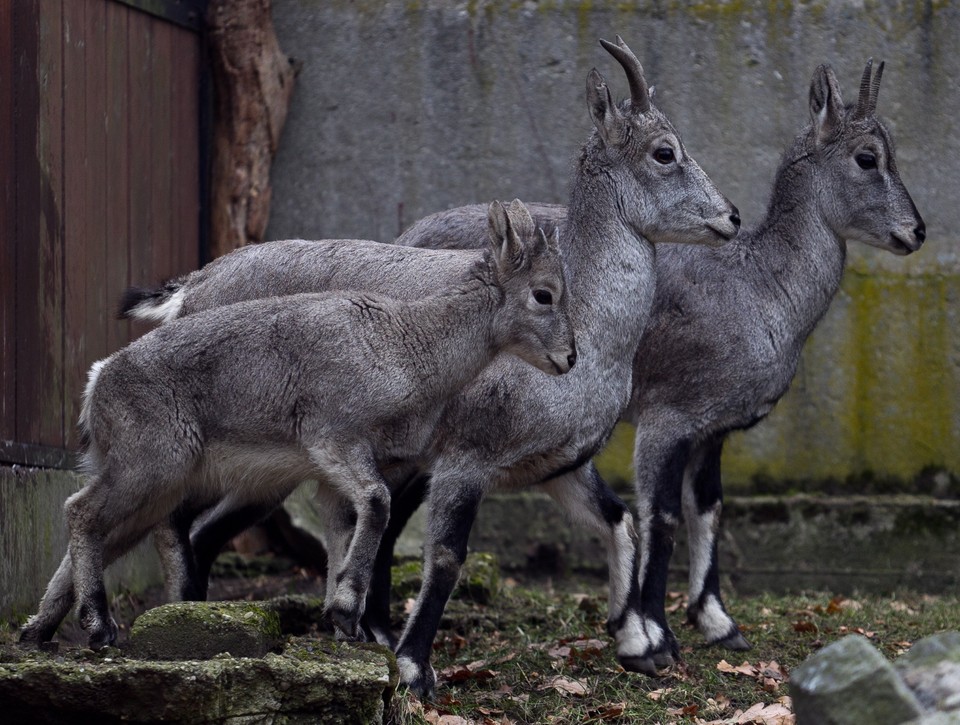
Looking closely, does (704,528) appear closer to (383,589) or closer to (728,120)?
(383,589)

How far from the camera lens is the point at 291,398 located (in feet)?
19.9

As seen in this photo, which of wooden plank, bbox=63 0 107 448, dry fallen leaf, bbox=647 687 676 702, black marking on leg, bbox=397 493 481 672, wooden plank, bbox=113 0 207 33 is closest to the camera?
dry fallen leaf, bbox=647 687 676 702

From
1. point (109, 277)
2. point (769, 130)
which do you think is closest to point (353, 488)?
point (109, 277)

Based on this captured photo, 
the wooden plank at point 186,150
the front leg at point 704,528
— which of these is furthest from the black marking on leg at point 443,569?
the wooden plank at point 186,150

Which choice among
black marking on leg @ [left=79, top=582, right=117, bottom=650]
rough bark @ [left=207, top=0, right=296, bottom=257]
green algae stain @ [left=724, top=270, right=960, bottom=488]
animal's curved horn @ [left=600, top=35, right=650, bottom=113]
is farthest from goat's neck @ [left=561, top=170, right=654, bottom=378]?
rough bark @ [left=207, top=0, right=296, bottom=257]

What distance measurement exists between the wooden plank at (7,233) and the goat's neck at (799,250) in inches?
154

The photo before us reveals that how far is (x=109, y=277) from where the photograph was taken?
28.3ft

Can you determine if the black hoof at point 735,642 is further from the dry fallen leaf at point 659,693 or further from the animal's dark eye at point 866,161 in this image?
the animal's dark eye at point 866,161

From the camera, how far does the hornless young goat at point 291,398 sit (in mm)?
5867

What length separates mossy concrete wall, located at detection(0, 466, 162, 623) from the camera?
7008 millimetres

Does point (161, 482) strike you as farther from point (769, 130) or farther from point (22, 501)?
point (769, 130)

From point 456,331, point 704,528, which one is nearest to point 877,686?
point 456,331

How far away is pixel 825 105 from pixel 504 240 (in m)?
2.71

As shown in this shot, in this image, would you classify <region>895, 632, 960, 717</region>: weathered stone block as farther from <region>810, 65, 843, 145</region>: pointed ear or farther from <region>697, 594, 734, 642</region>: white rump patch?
<region>810, 65, 843, 145</region>: pointed ear
